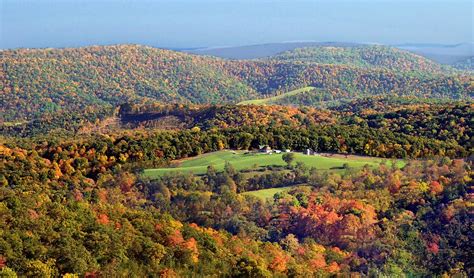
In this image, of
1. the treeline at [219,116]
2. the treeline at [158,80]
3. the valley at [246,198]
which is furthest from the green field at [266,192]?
the treeline at [158,80]

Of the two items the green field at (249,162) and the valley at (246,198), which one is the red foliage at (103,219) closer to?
the valley at (246,198)

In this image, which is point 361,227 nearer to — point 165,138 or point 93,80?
point 165,138

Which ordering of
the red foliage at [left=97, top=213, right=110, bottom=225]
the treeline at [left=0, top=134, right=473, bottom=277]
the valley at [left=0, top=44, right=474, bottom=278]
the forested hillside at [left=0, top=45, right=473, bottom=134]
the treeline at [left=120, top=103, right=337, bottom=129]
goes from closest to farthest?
1. the treeline at [left=0, top=134, right=473, bottom=277]
2. the valley at [left=0, top=44, right=474, bottom=278]
3. the red foliage at [left=97, top=213, right=110, bottom=225]
4. the treeline at [left=120, top=103, right=337, bottom=129]
5. the forested hillside at [left=0, top=45, right=473, bottom=134]

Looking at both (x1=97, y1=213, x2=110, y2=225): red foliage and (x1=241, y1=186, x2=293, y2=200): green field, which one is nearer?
(x1=97, y1=213, x2=110, y2=225): red foliage

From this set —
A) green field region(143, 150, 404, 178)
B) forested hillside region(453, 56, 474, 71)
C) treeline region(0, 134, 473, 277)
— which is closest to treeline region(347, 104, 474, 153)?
green field region(143, 150, 404, 178)

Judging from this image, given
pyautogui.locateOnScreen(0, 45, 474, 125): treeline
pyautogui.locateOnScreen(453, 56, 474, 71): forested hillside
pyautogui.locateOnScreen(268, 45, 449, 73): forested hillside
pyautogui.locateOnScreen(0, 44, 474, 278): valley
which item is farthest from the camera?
pyautogui.locateOnScreen(453, 56, 474, 71): forested hillside

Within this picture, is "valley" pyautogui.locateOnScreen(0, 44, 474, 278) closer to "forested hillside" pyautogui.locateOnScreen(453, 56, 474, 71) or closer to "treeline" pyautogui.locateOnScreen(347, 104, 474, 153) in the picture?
"treeline" pyautogui.locateOnScreen(347, 104, 474, 153)

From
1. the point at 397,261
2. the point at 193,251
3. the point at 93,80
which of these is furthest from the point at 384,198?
the point at 93,80
